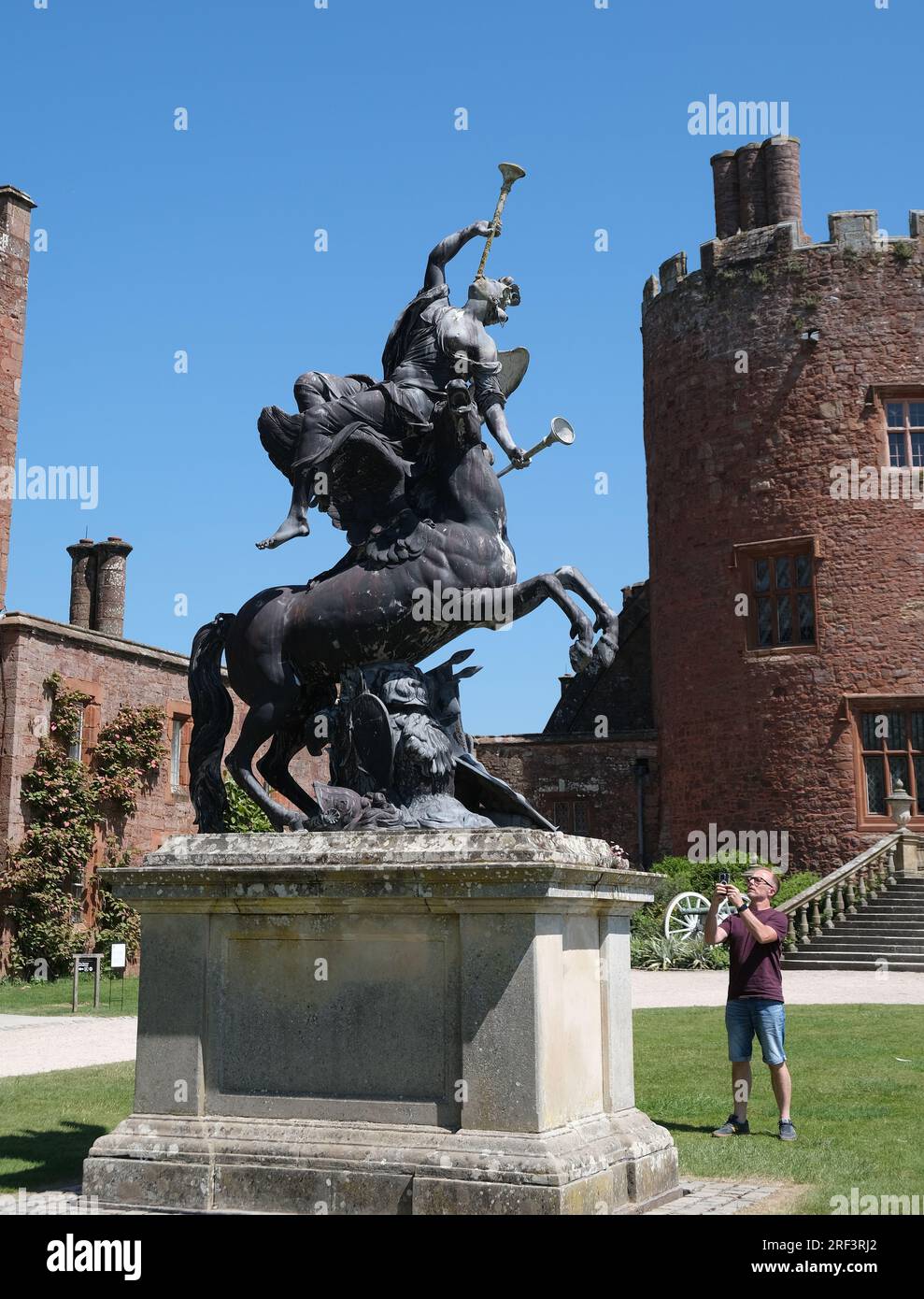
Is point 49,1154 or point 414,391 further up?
point 414,391

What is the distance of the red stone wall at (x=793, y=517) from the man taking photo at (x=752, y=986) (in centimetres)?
2049

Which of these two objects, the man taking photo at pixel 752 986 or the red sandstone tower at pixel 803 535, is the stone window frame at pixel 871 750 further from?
the man taking photo at pixel 752 986

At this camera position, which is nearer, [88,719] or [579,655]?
[579,655]

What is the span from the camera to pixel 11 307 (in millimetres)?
25734

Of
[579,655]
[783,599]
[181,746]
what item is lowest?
[579,655]

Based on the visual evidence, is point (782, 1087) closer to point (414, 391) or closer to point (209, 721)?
point (209, 721)

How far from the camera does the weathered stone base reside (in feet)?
18.7

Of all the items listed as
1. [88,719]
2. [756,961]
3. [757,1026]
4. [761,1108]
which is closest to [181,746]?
[88,719]

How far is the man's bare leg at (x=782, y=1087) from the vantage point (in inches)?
341

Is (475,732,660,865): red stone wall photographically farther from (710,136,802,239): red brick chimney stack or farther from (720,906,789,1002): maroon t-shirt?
(720,906,789,1002): maroon t-shirt

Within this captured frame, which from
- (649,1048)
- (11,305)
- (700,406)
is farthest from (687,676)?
(649,1048)

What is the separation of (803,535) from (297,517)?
79.3 ft

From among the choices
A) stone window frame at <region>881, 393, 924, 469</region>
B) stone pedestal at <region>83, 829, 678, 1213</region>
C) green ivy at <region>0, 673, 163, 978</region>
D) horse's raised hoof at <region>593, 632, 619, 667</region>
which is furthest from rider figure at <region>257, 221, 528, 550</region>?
stone window frame at <region>881, 393, 924, 469</region>
